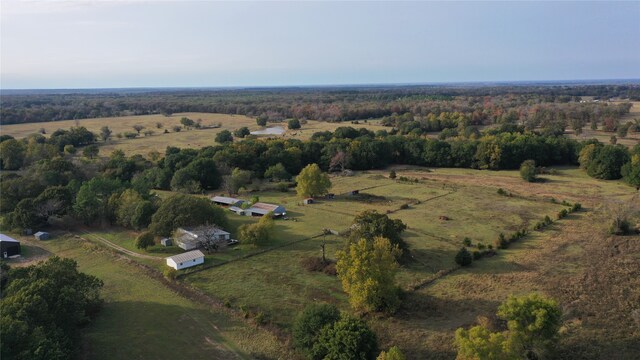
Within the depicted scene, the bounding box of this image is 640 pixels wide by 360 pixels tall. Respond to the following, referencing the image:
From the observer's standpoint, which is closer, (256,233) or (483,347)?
(483,347)

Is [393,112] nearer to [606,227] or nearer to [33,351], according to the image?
[606,227]

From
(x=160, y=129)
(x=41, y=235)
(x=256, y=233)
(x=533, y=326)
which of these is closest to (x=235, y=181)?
(x=256, y=233)

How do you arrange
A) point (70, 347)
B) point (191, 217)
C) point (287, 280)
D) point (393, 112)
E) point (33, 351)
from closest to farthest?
point (33, 351), point (70, 347), point (287, 280), point (191, 217), point (393, 112)

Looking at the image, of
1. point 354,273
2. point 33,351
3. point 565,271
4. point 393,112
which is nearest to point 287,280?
point 354,273

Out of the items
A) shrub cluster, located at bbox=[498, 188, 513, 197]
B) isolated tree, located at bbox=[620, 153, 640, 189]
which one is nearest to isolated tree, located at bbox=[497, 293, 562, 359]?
shrub cluster, located at bbox=[498, 188, 513, 197]

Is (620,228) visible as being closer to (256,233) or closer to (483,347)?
(483,347)

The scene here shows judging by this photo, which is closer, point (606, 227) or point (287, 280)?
point (287, 280)
